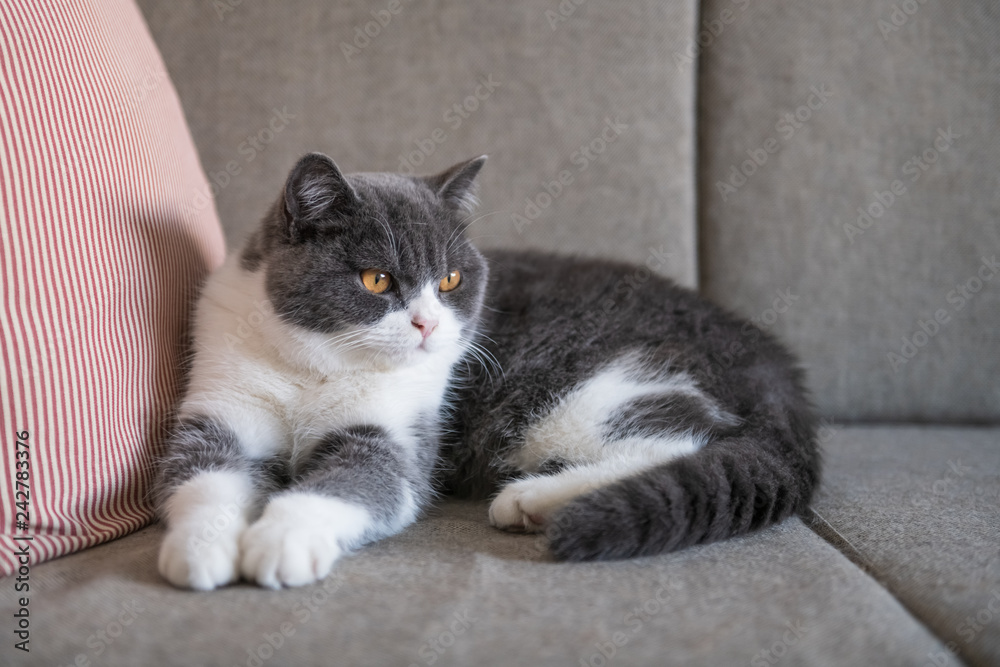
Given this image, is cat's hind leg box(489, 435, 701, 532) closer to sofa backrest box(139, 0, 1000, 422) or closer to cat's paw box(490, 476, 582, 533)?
cat's paw box(490, 476, 582, 533)

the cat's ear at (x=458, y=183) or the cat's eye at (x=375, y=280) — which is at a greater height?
the cat's ear at (x=458, y=183)

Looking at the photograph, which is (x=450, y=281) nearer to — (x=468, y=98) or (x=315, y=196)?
(x=315, y=196)

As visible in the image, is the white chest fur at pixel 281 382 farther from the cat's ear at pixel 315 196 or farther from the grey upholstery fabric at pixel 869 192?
Answer: the grey upholstery fabric at pixel 869 192

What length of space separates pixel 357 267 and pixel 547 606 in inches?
31.2

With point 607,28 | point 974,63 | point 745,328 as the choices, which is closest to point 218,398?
point 745,328

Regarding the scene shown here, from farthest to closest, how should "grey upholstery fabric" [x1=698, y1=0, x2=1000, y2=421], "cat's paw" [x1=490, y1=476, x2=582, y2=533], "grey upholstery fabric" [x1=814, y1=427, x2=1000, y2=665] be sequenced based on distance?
"grey upholstery fabric" [x1=698, y1=0, x2=1000, y2=421] < "cat's paw" [x1=490, y1=476, x2=582, y2=533] < "grey upholstery fabric" [x1=814, y1=427, x2=1000, y2=665]

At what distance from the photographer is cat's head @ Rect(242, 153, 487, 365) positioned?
57.4 inches

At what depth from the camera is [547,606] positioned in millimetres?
1049

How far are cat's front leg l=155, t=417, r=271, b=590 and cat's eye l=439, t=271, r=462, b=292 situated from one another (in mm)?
562

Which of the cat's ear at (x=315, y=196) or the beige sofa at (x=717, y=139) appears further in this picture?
the beige sofa at (x=717, y=139)

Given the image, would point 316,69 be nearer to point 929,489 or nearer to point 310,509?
point 310,509

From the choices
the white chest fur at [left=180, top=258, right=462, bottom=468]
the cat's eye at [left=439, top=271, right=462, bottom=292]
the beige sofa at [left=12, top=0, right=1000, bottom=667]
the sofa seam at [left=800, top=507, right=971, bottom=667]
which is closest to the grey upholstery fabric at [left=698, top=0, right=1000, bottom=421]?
the beige sofa at [left=12, top=0, right=1000, bottom=667]

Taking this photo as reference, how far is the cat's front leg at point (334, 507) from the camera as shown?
1.11 metres

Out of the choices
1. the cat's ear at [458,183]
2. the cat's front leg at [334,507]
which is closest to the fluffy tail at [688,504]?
the cat's front leg at [334,507]
